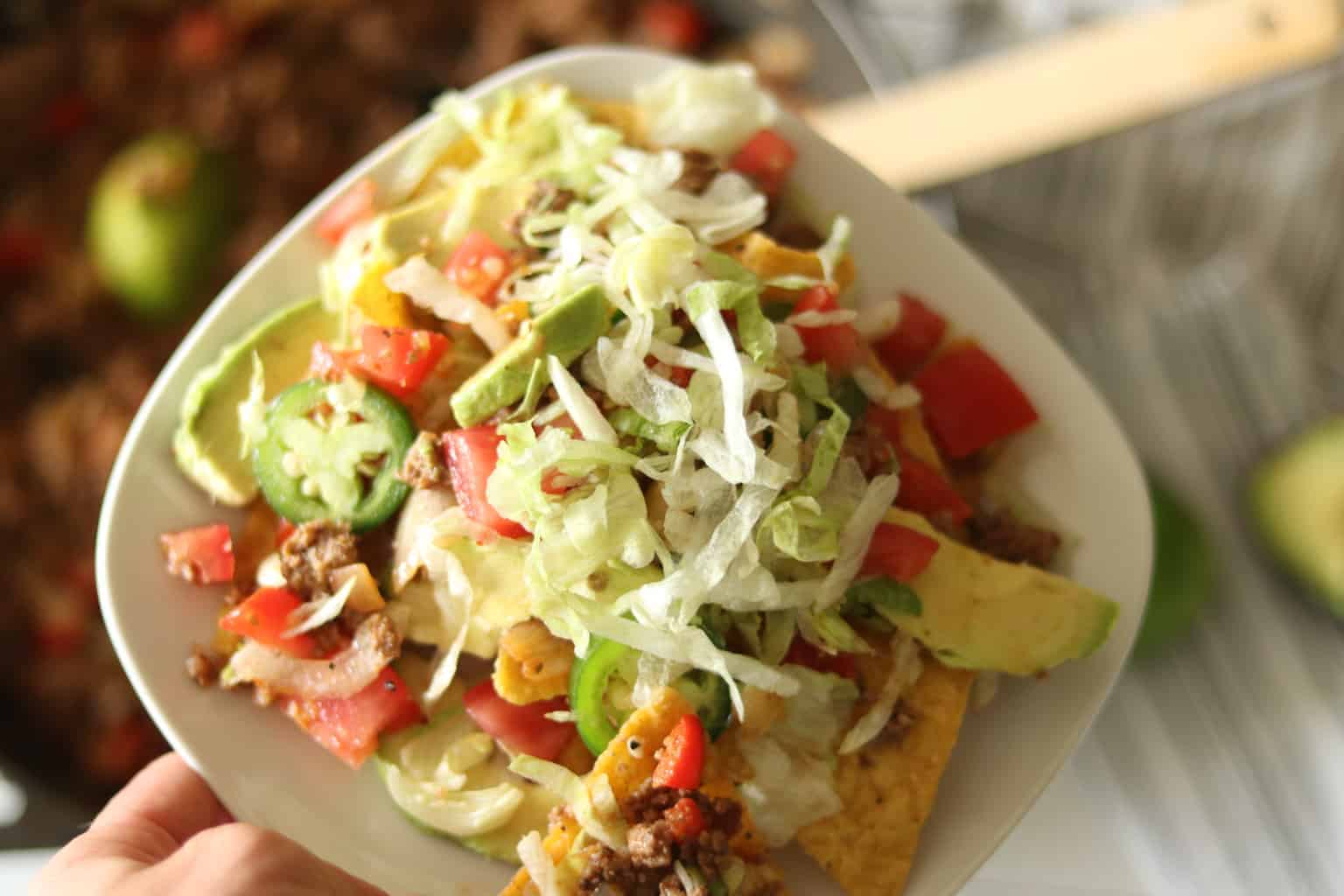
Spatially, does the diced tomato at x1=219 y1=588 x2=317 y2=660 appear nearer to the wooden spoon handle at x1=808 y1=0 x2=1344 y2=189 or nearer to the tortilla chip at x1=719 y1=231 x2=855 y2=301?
the tortilla chip at x1=719 y1=231 x2=855 y2=301

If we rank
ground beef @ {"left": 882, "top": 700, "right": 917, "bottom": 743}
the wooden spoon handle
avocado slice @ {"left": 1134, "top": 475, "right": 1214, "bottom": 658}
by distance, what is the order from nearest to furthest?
ground beef @ {"left": 882, "top": 700, "right": 917, "bottom": 743}
the wooden spoon handle
avocado slice @ {"left": 1134, "top": 475, "right": 1214, "bottom": 658}

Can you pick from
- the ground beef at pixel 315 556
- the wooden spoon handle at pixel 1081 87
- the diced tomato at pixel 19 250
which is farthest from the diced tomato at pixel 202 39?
the ground beef at pixel 315 556

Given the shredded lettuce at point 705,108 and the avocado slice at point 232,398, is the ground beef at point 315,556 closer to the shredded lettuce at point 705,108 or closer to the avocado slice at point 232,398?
the avocado slice at point 232,398

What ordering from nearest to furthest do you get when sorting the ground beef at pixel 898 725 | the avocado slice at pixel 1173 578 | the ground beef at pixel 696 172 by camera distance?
the ground beef at pixel 898 725 → the ground beef at pixel 696 172 → the avocado slice at pixel 1173 578

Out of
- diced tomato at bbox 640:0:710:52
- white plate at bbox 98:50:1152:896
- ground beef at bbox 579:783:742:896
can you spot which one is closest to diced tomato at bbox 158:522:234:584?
white plate at bbox 98:50:1152:896

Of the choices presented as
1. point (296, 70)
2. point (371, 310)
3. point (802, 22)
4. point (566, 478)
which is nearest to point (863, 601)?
point (566, 478)

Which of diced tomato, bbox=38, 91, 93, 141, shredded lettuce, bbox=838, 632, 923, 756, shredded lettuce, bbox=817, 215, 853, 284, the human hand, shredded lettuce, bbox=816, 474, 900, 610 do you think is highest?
diced tomato, bbox=38, 91, 93, 141
